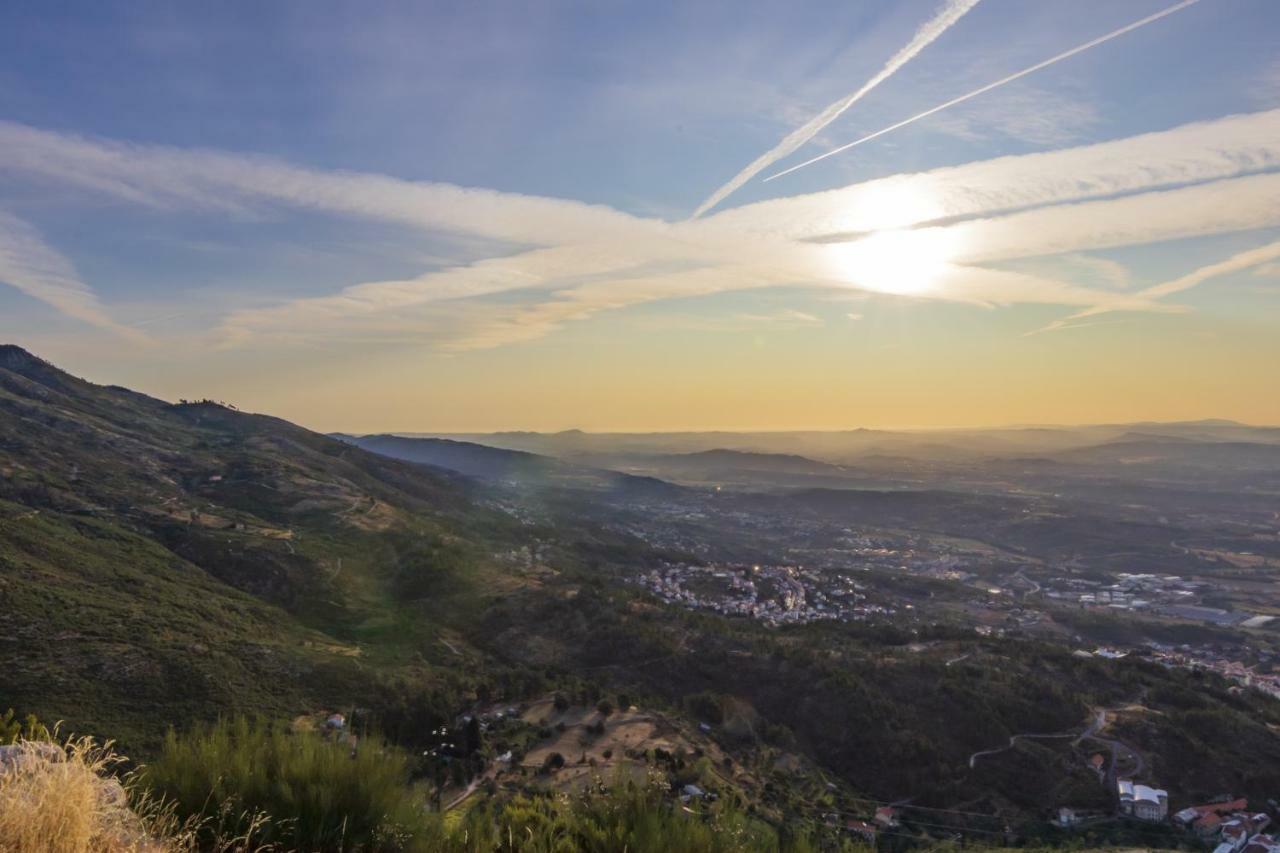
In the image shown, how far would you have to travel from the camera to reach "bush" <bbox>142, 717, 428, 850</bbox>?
724 centimetres

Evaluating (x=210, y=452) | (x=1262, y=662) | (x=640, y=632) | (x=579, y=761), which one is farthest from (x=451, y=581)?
(x=1262, y=662)

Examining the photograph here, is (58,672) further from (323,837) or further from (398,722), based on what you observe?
(323,837)

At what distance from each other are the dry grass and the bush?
668 mm

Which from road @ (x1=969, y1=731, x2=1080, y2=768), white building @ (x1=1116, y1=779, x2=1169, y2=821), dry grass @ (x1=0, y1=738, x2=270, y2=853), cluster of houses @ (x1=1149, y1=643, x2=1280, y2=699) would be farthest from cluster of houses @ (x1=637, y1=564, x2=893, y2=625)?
dry grass @ (x1=0, y1=738, x2=270, y2=853)

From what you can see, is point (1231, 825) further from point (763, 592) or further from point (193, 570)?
point (193, 570)

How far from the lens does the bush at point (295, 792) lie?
285 inches

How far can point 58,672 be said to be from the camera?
29172 millimetres

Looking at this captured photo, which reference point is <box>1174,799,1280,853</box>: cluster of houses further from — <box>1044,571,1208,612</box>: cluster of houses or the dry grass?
<box>1044,571,1208,612</box>: cluster of houses

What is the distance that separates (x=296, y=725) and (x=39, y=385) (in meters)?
91.0

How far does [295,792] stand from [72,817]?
8.49 ft

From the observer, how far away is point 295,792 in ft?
25.1

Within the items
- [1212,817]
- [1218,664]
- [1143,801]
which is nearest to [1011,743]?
[1143,801]

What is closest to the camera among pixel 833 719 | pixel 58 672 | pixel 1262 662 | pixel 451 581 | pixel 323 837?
pixel 323 837

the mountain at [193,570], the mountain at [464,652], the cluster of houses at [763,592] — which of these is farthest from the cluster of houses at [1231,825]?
the mountain at [193,570]
